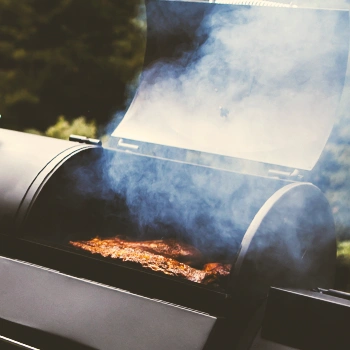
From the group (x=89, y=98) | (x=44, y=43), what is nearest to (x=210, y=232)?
(x=89, y=98)

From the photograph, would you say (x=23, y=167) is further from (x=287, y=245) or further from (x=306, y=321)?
(x=306, y=321)

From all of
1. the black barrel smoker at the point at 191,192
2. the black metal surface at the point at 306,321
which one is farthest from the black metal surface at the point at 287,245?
the black metal surface at the point at 306,321

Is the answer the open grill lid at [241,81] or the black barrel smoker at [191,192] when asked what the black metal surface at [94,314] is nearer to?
the black barrel smoker at [191,192]

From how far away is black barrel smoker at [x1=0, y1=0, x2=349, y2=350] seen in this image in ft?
4.80

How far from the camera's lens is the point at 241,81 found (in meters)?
2.34

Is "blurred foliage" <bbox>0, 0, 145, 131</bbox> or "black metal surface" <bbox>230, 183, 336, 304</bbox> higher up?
"blurred foliage" <bbox>0, 0, 145, 131</bbox>

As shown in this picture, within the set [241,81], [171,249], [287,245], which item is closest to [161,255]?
[171,249]

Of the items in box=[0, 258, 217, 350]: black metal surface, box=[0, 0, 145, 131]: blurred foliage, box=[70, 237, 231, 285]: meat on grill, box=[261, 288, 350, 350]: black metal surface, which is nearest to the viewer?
box=[261, 288, 350, 350]: black metal surface

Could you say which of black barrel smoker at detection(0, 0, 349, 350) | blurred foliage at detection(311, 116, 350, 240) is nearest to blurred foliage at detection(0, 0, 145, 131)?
blurred foliage at detection(311, 116, 350, 240)

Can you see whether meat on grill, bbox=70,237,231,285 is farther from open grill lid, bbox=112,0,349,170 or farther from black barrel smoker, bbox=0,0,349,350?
open grill lid, bbox=112,0,349,170

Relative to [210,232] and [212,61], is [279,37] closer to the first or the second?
[212,61]

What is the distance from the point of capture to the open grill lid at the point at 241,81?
211cm

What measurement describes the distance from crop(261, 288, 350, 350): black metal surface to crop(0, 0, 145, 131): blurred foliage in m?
4.06

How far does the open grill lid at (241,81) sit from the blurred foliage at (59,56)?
2686mm
